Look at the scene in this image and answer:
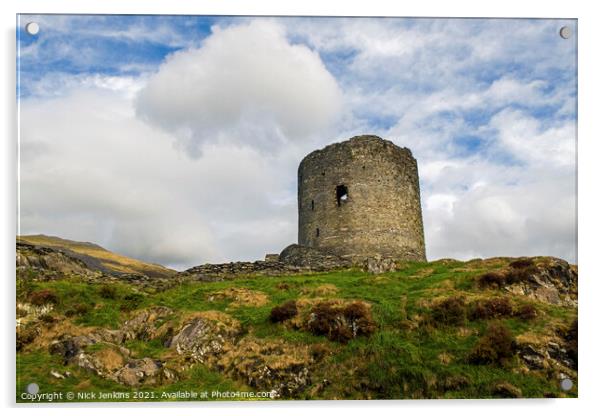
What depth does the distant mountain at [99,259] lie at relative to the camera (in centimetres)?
1713

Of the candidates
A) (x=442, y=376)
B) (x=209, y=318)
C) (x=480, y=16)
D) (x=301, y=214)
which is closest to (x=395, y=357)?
(x=442, y=376)

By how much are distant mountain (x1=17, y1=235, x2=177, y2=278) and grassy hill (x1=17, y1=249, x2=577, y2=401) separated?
1.58 metres

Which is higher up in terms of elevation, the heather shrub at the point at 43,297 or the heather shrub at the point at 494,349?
the heather shrub at the point at 43,297

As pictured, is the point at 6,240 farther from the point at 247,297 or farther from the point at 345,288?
the point at 345,288

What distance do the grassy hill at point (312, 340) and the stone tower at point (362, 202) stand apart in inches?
382

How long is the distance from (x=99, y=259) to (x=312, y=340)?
15757 mm

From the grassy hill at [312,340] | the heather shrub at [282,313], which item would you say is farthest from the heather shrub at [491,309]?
the heather shrub at [282,313]

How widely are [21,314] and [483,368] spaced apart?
Answer: 1125 centimetres

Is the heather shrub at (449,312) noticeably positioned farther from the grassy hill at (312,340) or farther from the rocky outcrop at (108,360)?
the rocky outcrop at (108,360)

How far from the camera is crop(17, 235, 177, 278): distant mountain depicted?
56.2 ft

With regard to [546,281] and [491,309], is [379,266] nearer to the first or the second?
[546,281]

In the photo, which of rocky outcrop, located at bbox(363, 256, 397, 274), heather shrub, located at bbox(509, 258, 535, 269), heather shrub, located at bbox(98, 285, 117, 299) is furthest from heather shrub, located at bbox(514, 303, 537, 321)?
heather shrub, located at bbox(98, 285, 117, 299)

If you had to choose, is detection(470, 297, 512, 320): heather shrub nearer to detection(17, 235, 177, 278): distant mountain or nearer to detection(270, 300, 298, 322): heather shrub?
detection(270, 300, 298, 322): heather shrub

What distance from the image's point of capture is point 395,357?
11414 mm
